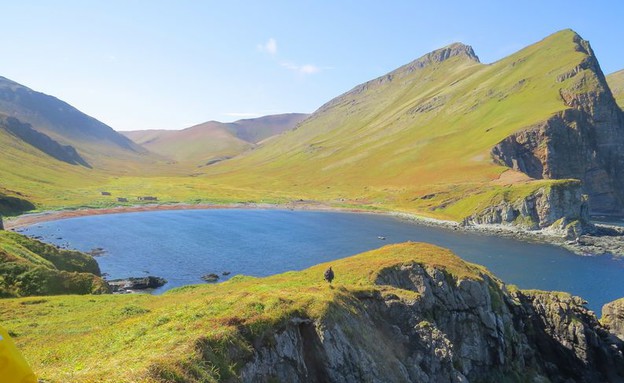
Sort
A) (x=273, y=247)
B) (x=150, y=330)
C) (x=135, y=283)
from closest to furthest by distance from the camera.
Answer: (x=150, y=330) < (x=135, y=283) < (x=273, y=247)

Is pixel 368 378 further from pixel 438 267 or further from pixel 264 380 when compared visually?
pixel 438 267

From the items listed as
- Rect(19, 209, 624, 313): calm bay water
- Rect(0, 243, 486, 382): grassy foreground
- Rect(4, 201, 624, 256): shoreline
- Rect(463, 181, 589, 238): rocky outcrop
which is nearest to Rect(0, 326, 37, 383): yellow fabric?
Rect(0, 243, 486, 382): grassy foreground

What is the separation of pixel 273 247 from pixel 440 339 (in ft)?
278

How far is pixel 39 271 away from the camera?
145 feet

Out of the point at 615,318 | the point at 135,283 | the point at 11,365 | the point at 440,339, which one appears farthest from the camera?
the point at 135,283

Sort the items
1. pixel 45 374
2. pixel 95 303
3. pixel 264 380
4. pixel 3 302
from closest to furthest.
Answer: pixel 45 374 → pixel 264 380 → pixel 3 302 → pixel 95 303

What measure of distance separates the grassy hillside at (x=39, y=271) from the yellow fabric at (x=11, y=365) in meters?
40.6

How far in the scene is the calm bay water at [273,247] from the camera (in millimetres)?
91375

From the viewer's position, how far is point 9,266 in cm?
4194

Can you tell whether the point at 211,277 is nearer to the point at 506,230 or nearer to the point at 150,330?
the point at 150,330

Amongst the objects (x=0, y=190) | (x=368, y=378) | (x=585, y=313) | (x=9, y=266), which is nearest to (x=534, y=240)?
(x=585, y=313)

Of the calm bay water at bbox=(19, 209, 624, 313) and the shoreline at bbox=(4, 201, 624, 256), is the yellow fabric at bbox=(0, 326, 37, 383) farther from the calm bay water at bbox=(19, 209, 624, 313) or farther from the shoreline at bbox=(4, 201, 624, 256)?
the shoreline at bbox=(4, 201, 624, 256)

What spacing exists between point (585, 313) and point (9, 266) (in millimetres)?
73248

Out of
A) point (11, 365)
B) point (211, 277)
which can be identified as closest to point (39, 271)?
point (211, 277)
